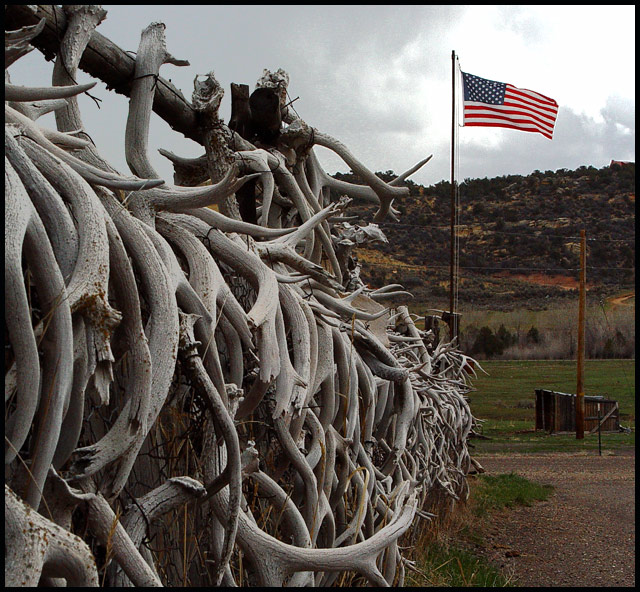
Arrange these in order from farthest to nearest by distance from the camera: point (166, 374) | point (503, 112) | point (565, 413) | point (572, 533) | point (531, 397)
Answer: point (531, 397) < point (565, 413) < point (503, 112) < point (572, 533) < point (166, 374)

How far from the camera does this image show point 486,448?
18.0 metres

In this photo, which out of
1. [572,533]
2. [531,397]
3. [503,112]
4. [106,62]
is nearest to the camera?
[106,62]

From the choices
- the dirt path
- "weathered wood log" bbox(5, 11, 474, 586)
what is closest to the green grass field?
the dirt path

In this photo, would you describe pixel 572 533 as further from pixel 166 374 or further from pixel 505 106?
pixel 505 106

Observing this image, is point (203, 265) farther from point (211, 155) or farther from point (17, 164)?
point (211, 155)

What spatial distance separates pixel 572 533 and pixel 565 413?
51.8 ft

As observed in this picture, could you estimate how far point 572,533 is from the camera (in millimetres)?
8359

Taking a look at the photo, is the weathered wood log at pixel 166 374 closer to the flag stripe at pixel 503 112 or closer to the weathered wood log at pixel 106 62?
the weathered wood log at pixel 106 62

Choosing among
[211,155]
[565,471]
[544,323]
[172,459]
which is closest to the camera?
[172,459]

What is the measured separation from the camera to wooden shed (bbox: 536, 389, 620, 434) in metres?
23.1

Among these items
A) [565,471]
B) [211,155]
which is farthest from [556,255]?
[211,155]

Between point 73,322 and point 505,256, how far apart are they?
172 ft

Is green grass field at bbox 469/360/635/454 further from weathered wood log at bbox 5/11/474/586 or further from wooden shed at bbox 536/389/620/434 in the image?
weathered wood log at bbox 5/11/474/586

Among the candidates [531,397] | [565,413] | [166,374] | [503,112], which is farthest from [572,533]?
[531,397]
